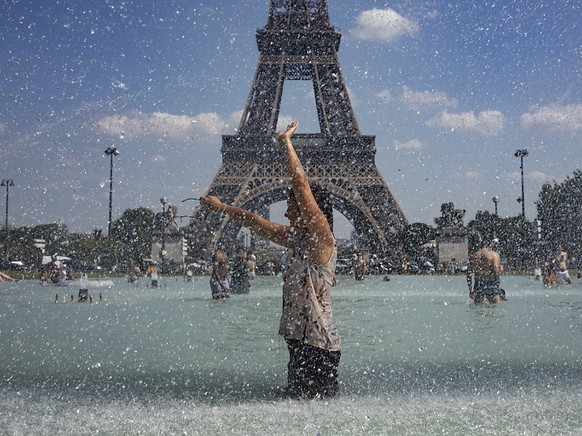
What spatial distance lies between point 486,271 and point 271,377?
325 inches

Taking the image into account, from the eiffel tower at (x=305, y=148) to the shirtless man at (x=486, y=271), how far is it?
3180cm

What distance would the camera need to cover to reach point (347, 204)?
1875 inches

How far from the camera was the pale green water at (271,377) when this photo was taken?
425 cm

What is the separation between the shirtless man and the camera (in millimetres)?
12727

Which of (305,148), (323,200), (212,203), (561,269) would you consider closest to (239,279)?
(561,269)

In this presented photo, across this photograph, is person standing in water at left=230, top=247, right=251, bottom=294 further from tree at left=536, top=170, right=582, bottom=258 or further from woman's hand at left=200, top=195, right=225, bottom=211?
tree at left=536, top=170, right=582, bottom=258

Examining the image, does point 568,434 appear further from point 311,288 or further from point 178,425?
point 178,425

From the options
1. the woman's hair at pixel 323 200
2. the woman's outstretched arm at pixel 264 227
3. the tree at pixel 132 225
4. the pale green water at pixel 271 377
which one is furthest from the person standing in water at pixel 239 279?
the tree at pixel 132 225

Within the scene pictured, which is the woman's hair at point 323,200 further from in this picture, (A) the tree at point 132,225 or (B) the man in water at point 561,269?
(A) the tree at point 132,225

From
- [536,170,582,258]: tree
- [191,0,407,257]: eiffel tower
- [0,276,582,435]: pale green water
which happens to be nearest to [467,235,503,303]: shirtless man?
[0,276,582,435]: pale green water

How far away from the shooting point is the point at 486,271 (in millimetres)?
13133

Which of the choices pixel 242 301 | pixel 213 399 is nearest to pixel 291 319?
pixel 213 399

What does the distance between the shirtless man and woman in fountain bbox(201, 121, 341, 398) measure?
8.34 meters

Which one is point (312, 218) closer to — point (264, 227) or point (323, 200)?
point (323, 200)
